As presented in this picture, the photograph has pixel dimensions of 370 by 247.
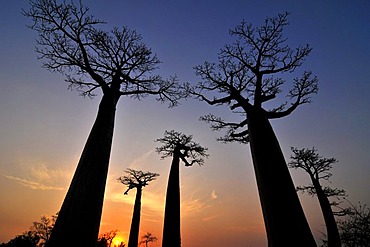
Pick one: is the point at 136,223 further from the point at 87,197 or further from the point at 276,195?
the point at 276,195

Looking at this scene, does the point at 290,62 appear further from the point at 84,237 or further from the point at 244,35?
the point at 84,237

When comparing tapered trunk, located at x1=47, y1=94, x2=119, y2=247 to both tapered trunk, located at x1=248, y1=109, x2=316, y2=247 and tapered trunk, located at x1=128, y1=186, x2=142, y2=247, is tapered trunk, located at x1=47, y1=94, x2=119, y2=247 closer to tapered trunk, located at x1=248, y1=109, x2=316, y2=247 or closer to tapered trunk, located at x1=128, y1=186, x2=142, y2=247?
tapered trunk, located at x1=248, y1=109, x2=316, y2=247

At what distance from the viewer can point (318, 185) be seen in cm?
1090

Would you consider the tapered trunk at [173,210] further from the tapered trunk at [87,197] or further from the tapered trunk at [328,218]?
the tapered trunk at [87,197]

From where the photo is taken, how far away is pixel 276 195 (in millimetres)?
3283

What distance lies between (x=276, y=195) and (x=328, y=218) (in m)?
9.13

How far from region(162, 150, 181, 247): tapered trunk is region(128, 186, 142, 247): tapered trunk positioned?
548 centimetres

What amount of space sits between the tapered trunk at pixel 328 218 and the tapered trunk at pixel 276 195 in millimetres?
8420

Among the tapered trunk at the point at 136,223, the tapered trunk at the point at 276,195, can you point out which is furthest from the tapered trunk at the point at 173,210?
the tapered trunk at the point at 276,195

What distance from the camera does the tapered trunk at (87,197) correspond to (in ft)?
8.39

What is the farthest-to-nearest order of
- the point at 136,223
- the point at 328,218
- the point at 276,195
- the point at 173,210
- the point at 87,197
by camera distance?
the point at 136,223 → the point at 328,218 → the point at 173,210 → the point at 276,195 → the point at 87,197

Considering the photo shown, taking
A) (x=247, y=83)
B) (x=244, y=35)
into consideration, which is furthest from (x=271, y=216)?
(x=244, y=35)

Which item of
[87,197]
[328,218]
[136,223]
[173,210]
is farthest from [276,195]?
[136,223]

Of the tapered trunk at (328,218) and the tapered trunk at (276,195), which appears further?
the tapered trunk at (328,218)
